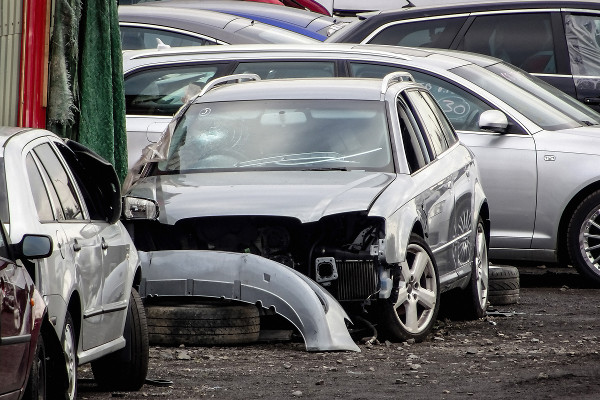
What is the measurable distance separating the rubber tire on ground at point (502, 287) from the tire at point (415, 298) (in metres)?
1.87

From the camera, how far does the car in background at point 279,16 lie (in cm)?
1766

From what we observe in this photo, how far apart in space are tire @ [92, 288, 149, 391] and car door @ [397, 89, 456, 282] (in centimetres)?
248

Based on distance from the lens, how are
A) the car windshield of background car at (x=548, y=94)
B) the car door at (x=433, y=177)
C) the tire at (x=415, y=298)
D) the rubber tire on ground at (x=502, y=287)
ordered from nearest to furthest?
the tire at (x=415, y=298) < the car door at (x=433, y=177) < the rubber tire on ground at (x=502, y=287) < the car windshield of background car at (x=548, y=94)

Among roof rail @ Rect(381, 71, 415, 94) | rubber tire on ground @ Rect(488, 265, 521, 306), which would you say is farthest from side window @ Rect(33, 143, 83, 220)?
rubber tire on ground @ Rect(488, 265, 521, 306)

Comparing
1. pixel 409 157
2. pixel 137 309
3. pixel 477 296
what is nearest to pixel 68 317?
pixel 137 309

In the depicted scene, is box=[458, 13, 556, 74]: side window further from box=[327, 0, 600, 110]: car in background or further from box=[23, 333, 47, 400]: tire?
box=[23, 333, 47, 400]: tire

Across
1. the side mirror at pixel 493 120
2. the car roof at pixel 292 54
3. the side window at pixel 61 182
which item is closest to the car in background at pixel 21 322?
the side window at pixel 61 182

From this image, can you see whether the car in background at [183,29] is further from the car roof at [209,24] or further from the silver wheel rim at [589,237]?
the silver wheel rim at [589,237]

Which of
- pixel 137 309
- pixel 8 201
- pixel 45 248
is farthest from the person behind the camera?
pixel 137 309

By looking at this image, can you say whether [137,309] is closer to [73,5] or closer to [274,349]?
[274,349]

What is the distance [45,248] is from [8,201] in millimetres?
506

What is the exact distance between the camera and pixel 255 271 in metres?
8.87

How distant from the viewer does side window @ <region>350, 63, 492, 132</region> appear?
41.1 ft

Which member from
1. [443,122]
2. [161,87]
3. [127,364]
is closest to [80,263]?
[127,364]
